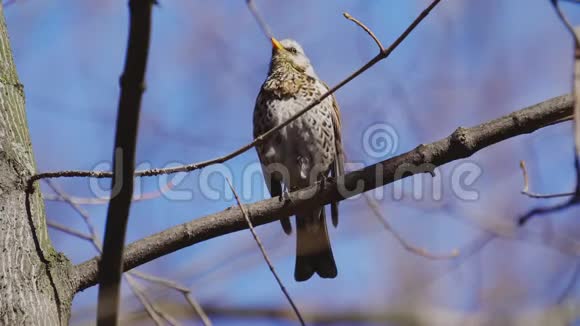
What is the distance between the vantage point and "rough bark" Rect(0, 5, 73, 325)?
90.0 inches

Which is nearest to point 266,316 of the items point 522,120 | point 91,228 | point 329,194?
point 329,194

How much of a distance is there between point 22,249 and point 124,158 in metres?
0.85

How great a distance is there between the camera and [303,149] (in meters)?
4.56

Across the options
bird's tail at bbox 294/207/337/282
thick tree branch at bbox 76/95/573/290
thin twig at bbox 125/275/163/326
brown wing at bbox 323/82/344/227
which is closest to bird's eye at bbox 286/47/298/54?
brown wing at bbox 323/82/344/227

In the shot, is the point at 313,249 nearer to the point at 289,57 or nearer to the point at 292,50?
the point at 289,57

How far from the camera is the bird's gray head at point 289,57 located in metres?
5.20

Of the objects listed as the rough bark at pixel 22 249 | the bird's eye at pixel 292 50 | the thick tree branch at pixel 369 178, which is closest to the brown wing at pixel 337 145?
the bird's eye at pixel 292 50

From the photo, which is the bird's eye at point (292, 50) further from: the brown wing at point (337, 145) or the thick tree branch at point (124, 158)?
the thick tree branch at point (124, 158)

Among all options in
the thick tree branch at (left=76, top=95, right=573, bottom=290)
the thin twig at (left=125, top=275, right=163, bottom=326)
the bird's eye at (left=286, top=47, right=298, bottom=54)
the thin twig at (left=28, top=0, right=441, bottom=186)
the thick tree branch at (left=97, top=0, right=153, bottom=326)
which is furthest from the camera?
the bird's eye at (left=286, top=47, right=298, bottom=54)

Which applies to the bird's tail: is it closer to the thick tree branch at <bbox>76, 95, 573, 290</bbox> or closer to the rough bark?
the thick tree branch at <bbox>76, 95, 573, 290</bbox>

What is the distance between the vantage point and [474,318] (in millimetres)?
2934

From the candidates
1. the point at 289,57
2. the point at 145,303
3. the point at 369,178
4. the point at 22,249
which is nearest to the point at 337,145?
the point at 289,57

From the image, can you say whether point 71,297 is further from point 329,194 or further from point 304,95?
point 304,95

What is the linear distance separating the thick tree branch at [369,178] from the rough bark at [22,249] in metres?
0.12
